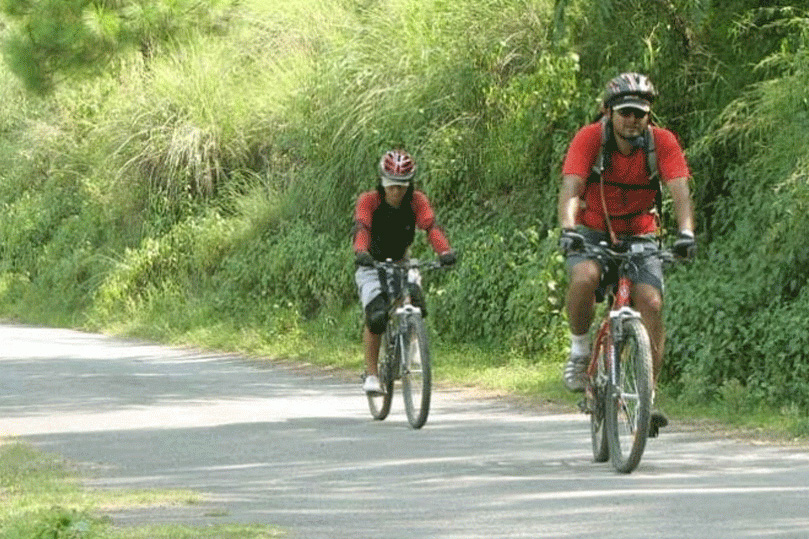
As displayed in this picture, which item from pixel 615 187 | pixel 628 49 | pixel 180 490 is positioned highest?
pixel 628 49

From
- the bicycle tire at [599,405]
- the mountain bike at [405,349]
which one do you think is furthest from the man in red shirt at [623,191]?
the mountain bike at [405,349]

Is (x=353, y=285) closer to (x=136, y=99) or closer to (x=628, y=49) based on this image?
(x=628, y=49)

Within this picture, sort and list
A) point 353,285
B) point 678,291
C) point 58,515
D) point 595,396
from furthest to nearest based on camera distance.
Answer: point 353,285 → point 678,291 → point 595,396 → point 58,515

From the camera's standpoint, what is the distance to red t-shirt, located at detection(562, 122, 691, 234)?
1177cm

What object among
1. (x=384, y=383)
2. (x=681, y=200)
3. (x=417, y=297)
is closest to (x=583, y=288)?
(x=681, y=200)

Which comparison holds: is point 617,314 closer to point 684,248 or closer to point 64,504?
point 684,248

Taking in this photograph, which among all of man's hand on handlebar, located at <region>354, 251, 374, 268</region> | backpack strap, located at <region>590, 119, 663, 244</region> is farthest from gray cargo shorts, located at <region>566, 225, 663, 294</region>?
man's hand on handlebar, located at <region>354, 251, 374, 268</region>

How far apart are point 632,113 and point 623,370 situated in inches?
55.3

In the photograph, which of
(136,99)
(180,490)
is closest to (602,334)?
(180,490)

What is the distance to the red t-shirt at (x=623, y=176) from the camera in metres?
11.8

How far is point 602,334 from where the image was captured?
12.1m

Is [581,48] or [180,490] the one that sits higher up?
[581,48]

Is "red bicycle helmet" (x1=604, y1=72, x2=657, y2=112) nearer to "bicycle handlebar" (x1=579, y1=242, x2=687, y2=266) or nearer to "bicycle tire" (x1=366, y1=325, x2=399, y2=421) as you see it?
"bicycle handlebar" (x1=579, y1=242, x2=687, y2=266)

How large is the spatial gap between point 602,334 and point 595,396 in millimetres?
401
